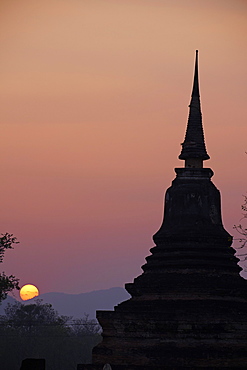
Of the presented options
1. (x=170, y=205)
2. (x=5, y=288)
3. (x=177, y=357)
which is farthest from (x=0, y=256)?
(x=177, y=357)

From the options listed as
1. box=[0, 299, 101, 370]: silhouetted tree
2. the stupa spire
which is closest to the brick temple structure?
the stupa spire

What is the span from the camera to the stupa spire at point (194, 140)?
39094 mm

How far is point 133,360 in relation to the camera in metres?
35.7

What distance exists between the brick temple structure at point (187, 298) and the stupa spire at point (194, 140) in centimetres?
4

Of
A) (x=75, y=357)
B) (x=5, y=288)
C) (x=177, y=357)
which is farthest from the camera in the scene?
(x=75, y=357)

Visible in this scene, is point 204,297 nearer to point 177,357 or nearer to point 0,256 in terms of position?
point 177,357

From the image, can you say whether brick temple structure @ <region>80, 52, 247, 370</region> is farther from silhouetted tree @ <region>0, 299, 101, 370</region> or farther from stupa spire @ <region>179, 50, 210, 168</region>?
silhouetted tree @ <region>0, 299, 101, 370</region>

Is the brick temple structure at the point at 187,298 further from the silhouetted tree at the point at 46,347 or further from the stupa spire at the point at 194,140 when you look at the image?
the silhouetted tree at the point at 46,347

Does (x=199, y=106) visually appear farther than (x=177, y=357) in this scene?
Yes

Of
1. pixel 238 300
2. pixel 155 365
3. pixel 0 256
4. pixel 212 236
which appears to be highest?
pixel 0 256

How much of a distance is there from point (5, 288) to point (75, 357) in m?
27.8

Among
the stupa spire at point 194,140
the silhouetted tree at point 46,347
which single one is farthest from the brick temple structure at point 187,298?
the silhouetted tree at point 46,347

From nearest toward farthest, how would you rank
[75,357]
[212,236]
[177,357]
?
[177,357]
[212,236]
[75,357]

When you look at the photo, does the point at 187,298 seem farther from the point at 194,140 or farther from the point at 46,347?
the point at 46,347
